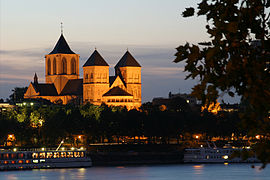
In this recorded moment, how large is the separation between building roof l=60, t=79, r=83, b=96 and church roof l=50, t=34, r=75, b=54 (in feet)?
Answer: 23.1

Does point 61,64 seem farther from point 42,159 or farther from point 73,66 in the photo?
point 42,159

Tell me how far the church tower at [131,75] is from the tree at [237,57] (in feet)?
A: 490

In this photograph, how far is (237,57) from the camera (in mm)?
7805

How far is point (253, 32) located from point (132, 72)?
15106cm

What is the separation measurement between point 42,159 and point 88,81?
3051 inches

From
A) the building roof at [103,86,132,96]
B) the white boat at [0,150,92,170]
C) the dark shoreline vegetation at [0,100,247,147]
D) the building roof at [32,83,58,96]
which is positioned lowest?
the white boat at [0,150,92,170]

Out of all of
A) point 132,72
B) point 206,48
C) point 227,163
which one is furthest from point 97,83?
point 206,48

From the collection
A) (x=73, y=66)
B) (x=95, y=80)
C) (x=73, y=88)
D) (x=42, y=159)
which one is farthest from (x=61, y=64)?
(x=42, y=159)

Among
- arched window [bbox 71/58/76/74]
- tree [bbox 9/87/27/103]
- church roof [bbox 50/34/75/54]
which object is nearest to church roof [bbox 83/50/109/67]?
arched window [bbox 71/58/76/74]

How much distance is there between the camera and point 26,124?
96.5 metres

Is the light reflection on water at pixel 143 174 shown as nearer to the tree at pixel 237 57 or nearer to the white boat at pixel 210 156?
the white boat at pixel 210 156

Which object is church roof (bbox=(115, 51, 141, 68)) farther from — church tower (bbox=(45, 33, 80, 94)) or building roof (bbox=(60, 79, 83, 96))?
church tower (bbox=(45, 33, 80, 94))

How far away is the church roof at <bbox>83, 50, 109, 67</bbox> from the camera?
156 m

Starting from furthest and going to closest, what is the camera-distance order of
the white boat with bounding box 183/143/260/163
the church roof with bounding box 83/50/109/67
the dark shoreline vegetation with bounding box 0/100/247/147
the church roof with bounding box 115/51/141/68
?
the church roof with bounding box 115/51/141/68
the church roof with bounding box 83/50/109/67
the dark shoreline vegetation with bounding box 0/100/247/147
the white boat with bounding box 183/143/260/163
